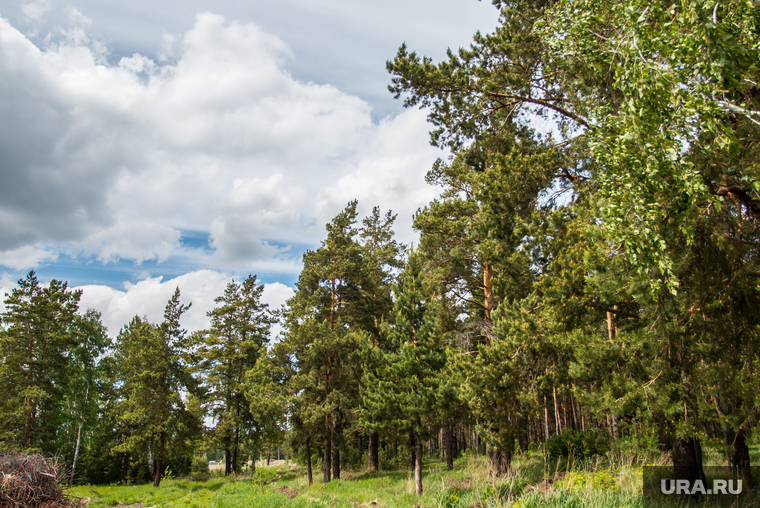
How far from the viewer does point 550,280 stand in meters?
9.30

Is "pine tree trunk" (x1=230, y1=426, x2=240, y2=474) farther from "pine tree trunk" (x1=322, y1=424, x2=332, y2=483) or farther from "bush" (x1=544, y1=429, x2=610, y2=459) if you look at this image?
"bush" (x1=544, y1=429, x2=610, y2=459)

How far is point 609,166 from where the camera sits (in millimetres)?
4988

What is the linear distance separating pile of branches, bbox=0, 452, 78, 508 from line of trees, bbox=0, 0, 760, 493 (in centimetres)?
951

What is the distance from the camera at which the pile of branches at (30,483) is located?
1096cm

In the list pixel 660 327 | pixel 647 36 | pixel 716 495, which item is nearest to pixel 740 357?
pixel 660 327

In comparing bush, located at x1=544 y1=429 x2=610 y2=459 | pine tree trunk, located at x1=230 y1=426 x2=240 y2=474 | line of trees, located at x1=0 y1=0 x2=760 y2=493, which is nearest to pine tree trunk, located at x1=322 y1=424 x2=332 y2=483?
line of trees, located at x1=0 y1=0 x2=760 y2=493

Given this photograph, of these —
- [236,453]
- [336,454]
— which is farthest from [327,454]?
[236,453]

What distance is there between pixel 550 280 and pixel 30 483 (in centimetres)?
1534

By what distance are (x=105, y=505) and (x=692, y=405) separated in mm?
21634

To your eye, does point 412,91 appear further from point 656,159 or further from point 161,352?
point 161,352

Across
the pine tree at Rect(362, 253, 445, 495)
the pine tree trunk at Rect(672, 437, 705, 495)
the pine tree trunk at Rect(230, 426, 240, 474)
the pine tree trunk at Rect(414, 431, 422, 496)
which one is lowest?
the pine tree trunk at Rect(230, 426, 240, 474)

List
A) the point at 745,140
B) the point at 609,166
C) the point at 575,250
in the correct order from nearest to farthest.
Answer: the point at 609,166
the point at 745,140
the point at 575,250

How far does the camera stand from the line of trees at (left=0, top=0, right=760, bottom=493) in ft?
14.5

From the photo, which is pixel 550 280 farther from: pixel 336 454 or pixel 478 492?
pixel 336 454
